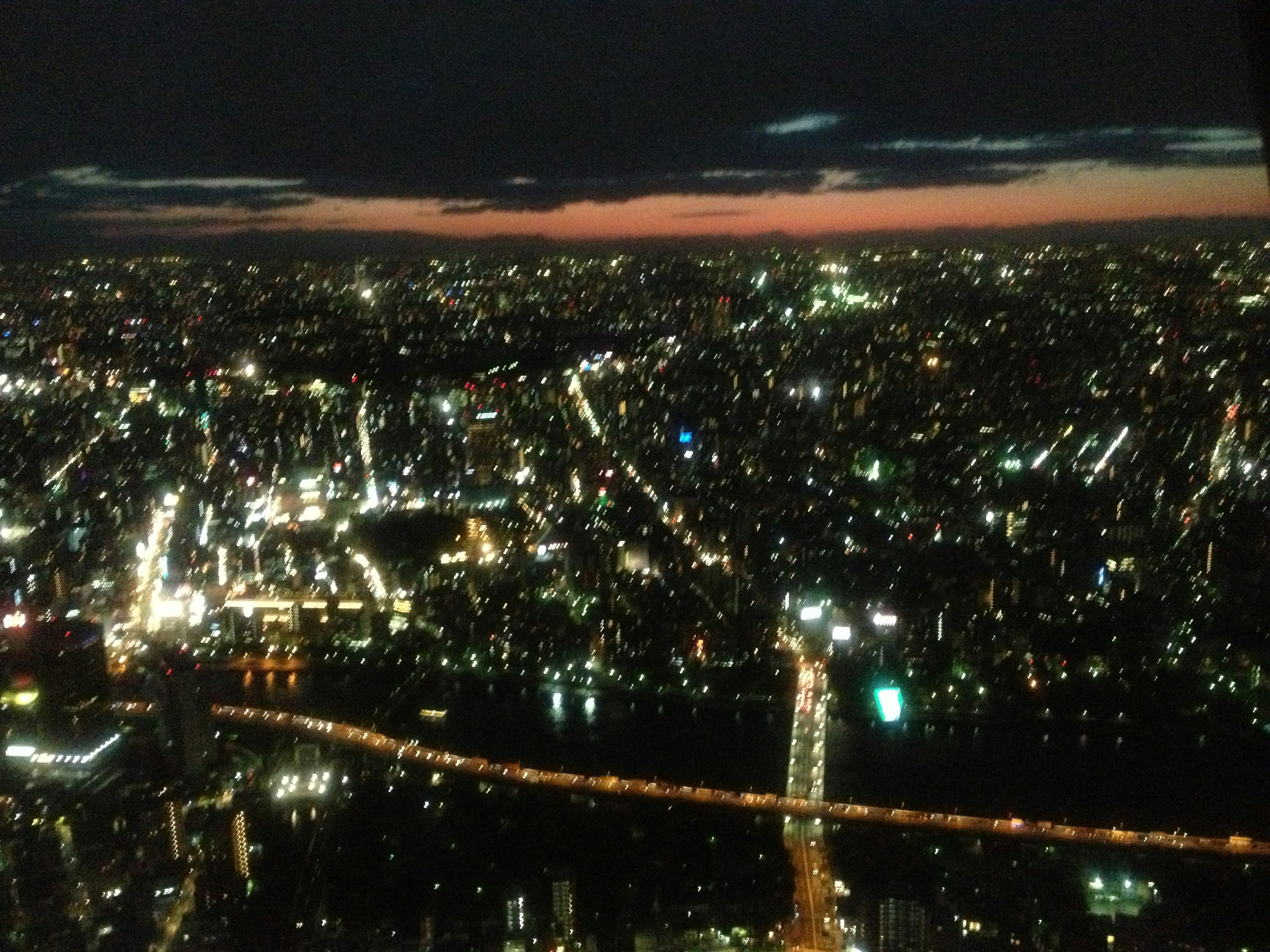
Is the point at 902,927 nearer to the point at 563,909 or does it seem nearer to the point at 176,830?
the point at 563,909

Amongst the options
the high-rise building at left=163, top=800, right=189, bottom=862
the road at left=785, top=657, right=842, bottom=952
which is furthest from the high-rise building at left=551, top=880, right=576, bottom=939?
the high-rise building at left=163, top=800, right=189, bottom=862

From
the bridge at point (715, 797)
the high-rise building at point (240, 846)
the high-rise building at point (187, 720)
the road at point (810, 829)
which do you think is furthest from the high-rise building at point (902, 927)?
the high-rise building at point (187, 720)

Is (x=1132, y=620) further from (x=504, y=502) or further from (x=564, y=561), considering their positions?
(x=504, y=502)

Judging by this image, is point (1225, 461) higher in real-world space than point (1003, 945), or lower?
higher

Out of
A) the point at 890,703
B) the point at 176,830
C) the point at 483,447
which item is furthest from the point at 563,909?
the point at 483,447

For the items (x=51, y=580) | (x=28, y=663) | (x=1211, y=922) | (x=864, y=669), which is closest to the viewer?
(x=1211, y=922)

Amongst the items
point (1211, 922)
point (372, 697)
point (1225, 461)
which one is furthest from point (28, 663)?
point (1225, 461)

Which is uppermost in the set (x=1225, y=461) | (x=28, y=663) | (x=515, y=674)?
(x=1225, y=461)
